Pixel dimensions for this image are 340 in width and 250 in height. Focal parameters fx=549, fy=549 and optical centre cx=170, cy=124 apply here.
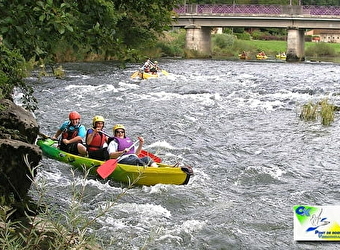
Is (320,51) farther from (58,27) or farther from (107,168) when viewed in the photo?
(58,27)

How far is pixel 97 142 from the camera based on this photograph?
10.2 m

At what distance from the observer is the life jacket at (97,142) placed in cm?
1015

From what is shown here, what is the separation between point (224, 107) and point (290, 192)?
9826mm

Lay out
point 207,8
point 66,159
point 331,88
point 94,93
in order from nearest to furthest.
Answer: point 66,159
point 94,93
point 331,88
point 207,8

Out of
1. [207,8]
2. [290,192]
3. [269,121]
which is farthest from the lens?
[207,8]

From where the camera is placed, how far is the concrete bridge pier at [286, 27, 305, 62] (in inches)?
2007

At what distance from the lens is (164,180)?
905 centimetres

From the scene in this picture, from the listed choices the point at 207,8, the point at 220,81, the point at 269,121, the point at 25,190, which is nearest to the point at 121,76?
the point at 220,81

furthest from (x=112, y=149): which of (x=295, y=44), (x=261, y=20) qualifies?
(x=295, y=44)

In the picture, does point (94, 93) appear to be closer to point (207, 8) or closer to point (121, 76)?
point (121, 76)

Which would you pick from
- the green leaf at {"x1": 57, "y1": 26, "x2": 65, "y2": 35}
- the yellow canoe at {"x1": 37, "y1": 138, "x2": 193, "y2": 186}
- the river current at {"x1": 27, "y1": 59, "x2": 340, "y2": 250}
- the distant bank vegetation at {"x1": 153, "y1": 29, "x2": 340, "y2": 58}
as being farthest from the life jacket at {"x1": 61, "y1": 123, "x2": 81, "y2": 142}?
the distant bank vegetation at {"x1": 153, "y1": 29, "x2": 340, "y2": 58}

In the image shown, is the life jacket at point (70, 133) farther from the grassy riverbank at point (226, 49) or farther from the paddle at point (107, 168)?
the grassy riverbank at point (226, 49)

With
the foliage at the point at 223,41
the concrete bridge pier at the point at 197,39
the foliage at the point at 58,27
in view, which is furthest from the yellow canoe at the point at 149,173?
the foliage at the point at 223,41

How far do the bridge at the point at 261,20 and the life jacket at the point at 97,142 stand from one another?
Result: 40033 mm
